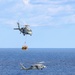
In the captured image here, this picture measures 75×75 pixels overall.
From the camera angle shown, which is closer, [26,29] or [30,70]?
[26,29]

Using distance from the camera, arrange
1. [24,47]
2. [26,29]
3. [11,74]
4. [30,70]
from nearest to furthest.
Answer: [24,47]
[26,29]
[11,74]
[30,70]

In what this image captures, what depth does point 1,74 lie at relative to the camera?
17550 cm

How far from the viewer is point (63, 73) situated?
18025 cm

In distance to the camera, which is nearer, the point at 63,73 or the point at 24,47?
the point at 24,47

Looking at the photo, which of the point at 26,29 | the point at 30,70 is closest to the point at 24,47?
the point at 26,29

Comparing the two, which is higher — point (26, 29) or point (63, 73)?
point (26, 29)

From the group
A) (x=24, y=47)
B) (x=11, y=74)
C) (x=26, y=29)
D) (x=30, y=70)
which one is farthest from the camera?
(x=30, y=70)

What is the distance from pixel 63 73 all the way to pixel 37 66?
13.3 m

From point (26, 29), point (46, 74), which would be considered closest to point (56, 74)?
point (46, 74)

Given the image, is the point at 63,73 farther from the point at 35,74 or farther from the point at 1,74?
the point at 1,74

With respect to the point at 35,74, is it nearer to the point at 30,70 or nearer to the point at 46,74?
the point at 46,74

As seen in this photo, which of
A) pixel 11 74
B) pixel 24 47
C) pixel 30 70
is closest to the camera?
pixel 24 47

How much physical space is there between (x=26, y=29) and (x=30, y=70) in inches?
4391

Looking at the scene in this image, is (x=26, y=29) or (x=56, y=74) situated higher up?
(x=26, y=29)
